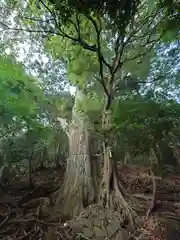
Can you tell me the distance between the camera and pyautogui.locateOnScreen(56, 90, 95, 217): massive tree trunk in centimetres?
511

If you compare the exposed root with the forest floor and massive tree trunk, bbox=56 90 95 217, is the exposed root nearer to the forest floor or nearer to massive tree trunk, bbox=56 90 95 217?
the forest floor

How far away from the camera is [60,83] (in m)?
11.4

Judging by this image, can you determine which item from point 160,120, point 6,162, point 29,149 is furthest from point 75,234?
point 29,149

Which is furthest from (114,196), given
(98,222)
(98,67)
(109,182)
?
(98,67)

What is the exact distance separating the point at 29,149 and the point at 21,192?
2.06 metres

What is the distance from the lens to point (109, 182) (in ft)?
15.8

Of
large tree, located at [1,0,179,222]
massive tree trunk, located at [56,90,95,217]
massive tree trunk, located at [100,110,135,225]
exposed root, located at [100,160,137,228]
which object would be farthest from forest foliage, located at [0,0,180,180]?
exposed root, located at [100,160,137,228]

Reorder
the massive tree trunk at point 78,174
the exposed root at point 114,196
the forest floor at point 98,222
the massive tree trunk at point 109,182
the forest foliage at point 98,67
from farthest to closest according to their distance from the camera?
the massive tree trunk at point 78,174 < the massive tree trunk at point 109,182 < the exposed root at point 114,196 < the forest floor at point 98,222 < the forest foliage at point 98,67

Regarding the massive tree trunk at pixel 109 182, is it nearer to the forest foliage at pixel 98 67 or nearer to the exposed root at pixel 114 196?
the exposed root at pixel 114 196

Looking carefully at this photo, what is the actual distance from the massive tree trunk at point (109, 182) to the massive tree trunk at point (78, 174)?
20.8 inches

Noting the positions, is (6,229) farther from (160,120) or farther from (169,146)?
(169,146)

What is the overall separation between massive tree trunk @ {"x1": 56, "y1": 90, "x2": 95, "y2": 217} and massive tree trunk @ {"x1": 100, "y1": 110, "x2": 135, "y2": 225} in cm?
53

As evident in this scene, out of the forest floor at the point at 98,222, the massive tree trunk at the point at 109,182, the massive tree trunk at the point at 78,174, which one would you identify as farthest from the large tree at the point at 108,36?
the forest floor at the point at 98,222

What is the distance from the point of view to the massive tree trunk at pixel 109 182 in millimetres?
4627
